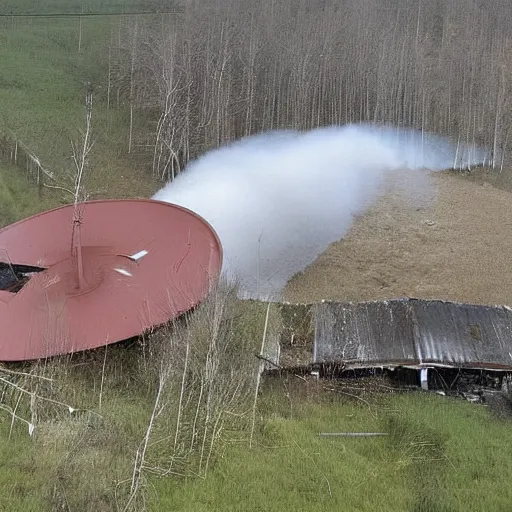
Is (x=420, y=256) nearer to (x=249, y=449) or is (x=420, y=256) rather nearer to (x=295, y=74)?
(x=295, y=74)

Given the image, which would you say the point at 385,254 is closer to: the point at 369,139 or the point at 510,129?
the point at 369,139

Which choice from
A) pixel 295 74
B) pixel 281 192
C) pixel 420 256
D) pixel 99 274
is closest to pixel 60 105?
pixel 295 74

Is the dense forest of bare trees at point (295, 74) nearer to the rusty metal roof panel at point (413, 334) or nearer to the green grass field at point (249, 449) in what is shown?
the rusty metal roof panel at point (413, 334)

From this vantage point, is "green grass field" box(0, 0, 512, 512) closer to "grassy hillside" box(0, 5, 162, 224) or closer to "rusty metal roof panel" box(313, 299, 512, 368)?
"rusty metal roof panel" box(313, 299, 512, 368)

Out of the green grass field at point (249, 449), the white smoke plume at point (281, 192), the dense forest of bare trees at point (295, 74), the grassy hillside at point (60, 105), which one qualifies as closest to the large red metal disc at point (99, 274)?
the green grass field at point (249, 449)

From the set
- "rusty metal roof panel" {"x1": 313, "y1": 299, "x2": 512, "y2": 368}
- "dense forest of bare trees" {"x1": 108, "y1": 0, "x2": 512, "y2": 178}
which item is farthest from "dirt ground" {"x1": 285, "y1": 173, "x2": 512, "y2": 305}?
"dense forest of bare trees" {"x1": 108, "y1": 0, "x2": 512, "y2": 178}

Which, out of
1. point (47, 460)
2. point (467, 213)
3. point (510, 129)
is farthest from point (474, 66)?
point (47, 460)
